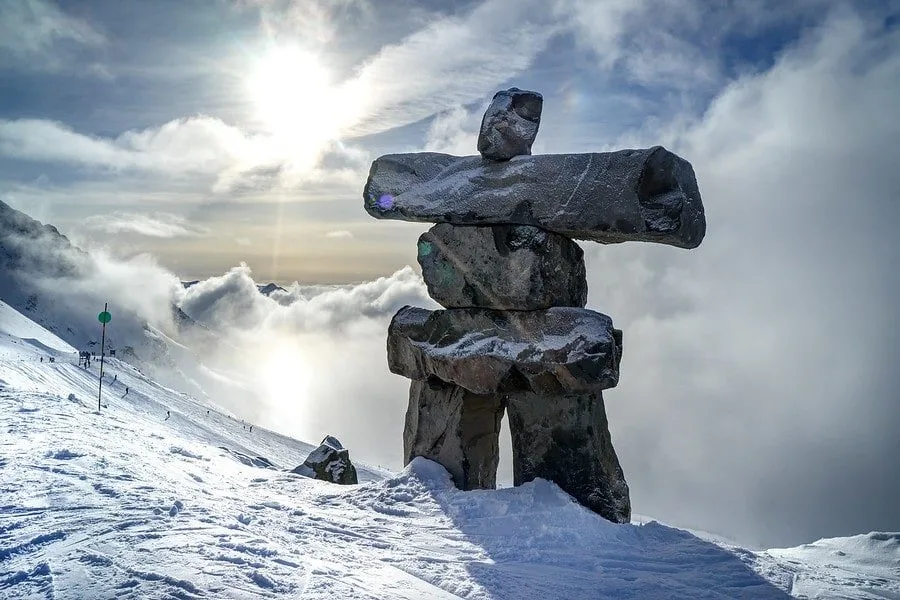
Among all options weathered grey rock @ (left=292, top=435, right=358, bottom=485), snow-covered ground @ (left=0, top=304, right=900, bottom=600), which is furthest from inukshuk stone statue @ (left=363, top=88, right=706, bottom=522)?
weathered grey rock @ (left=292, top=435, right=358, bottom=485)

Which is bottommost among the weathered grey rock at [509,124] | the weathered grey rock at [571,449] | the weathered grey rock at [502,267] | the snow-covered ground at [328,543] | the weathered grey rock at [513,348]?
the snow-covered ground at [328,543]

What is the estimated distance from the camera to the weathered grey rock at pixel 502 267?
952cm

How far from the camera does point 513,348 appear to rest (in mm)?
9633

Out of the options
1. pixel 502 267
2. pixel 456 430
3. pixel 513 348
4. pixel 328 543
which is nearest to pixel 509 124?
pixel 502 267

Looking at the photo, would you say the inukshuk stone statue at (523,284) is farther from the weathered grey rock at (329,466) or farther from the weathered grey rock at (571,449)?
the weathered grey rock at (329,466)

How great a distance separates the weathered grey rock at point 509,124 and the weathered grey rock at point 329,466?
783 cm

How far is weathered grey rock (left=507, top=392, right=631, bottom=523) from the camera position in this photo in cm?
963

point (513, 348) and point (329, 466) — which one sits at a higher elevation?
point (513, 348)

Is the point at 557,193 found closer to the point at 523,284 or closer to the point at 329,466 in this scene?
the point at 523,284

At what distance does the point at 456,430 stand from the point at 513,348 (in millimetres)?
1883

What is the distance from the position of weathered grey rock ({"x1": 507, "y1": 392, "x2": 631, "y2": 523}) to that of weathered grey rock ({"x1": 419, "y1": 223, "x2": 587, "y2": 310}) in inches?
59.4

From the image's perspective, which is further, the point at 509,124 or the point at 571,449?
the point at 509,124

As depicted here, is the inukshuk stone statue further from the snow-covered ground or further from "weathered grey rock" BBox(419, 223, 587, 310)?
the snow-covered ground

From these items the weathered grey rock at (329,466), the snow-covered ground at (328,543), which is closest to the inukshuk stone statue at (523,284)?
the snow-covered ground at (328,543)
